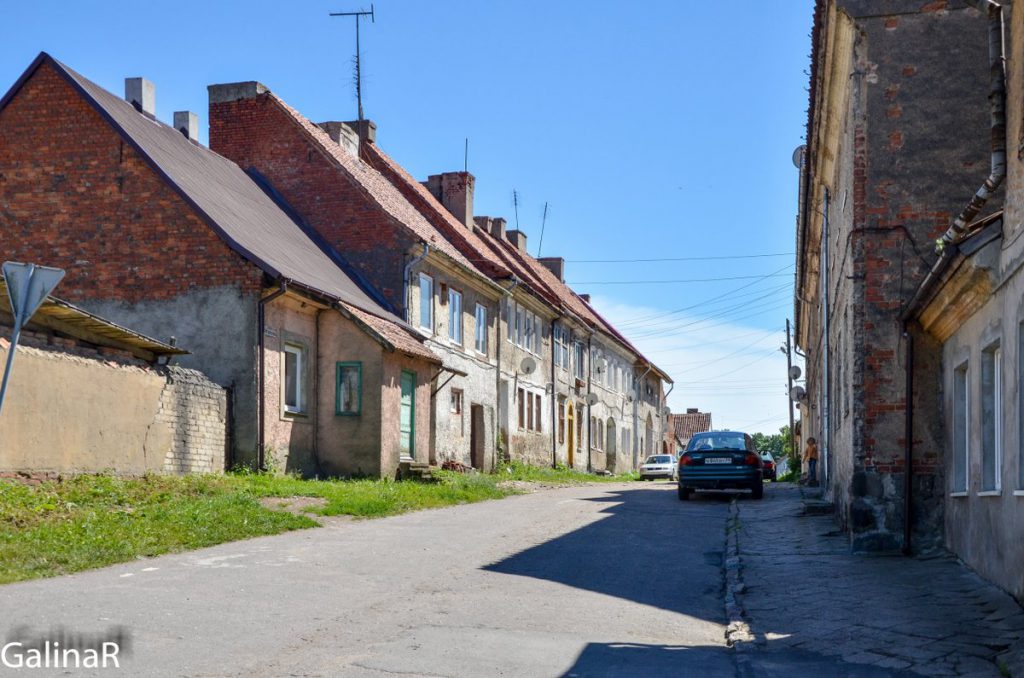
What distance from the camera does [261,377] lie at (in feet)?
69.2

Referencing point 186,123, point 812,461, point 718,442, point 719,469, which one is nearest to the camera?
point 719,469

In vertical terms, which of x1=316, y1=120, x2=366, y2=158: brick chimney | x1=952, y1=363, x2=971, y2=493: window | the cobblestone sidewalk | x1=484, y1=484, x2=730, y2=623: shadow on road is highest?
x1=316, y1=120, x2=366, y2=158: brick chimney

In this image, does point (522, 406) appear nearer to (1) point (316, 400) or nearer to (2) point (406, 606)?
(1) point (316, 400)

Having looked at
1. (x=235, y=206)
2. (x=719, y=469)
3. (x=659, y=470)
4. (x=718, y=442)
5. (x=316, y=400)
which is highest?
(x=235, y=206)

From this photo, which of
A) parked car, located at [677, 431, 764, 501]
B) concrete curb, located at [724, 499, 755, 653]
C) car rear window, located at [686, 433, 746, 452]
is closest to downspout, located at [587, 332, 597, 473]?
car rear window, located at [686, 433, 746, 452]

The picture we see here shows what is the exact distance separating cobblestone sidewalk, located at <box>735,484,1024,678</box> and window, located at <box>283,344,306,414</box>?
11648 mm

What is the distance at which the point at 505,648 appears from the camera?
7.49 metres

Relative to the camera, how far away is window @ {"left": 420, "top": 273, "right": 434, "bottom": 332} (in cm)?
2836

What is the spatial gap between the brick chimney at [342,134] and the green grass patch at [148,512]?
13.4 metres

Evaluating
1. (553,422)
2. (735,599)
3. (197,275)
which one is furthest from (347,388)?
(553,422)

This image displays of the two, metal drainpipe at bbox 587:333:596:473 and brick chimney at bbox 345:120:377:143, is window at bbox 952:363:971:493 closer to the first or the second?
brick chimney at bbox 345:120:377:143

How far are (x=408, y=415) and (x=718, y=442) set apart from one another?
6.97m

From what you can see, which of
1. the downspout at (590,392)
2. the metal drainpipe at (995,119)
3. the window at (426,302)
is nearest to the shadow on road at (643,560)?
the metal drainpipe at (995,119)

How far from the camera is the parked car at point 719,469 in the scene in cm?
2288
